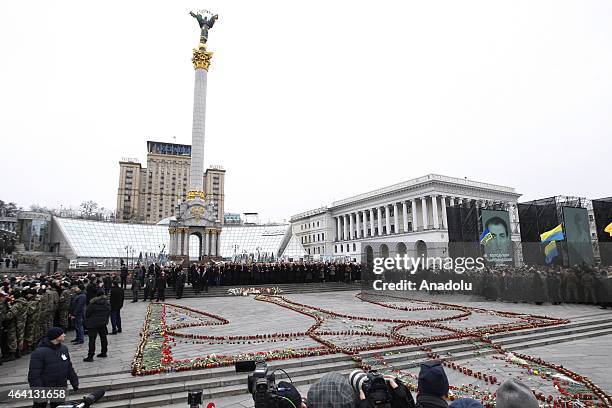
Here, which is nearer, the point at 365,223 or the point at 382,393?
the point at 382,393

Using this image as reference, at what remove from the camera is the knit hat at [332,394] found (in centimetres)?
257

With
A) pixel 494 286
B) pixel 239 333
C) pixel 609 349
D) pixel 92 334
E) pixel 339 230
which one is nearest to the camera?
pixel 92 334

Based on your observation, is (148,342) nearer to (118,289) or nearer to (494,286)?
(118,289)

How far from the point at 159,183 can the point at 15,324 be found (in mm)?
104684

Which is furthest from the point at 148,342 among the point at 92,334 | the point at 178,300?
the point at 178,300

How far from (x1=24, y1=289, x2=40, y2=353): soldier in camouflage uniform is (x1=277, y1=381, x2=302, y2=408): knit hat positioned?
7.40 m

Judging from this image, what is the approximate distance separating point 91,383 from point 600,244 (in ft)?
86.1

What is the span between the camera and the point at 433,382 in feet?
9.43

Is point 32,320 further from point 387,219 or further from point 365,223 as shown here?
point 365,223

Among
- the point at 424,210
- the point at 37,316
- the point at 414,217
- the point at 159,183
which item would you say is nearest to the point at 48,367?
the point at 37,316

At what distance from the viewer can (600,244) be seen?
21422 millimetres

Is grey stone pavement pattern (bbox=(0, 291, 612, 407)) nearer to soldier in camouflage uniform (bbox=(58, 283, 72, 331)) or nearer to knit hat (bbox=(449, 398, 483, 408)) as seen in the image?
soldier in camouflage uniform (bbox=(58, 283, 72, 331))

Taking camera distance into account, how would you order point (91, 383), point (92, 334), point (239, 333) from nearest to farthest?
1. point (91, 383)
2. point (92, 334)
3. point (239, 333)

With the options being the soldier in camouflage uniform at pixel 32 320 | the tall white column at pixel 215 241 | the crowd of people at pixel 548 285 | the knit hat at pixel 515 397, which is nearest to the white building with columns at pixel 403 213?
the tall white column at pixel 215 241
